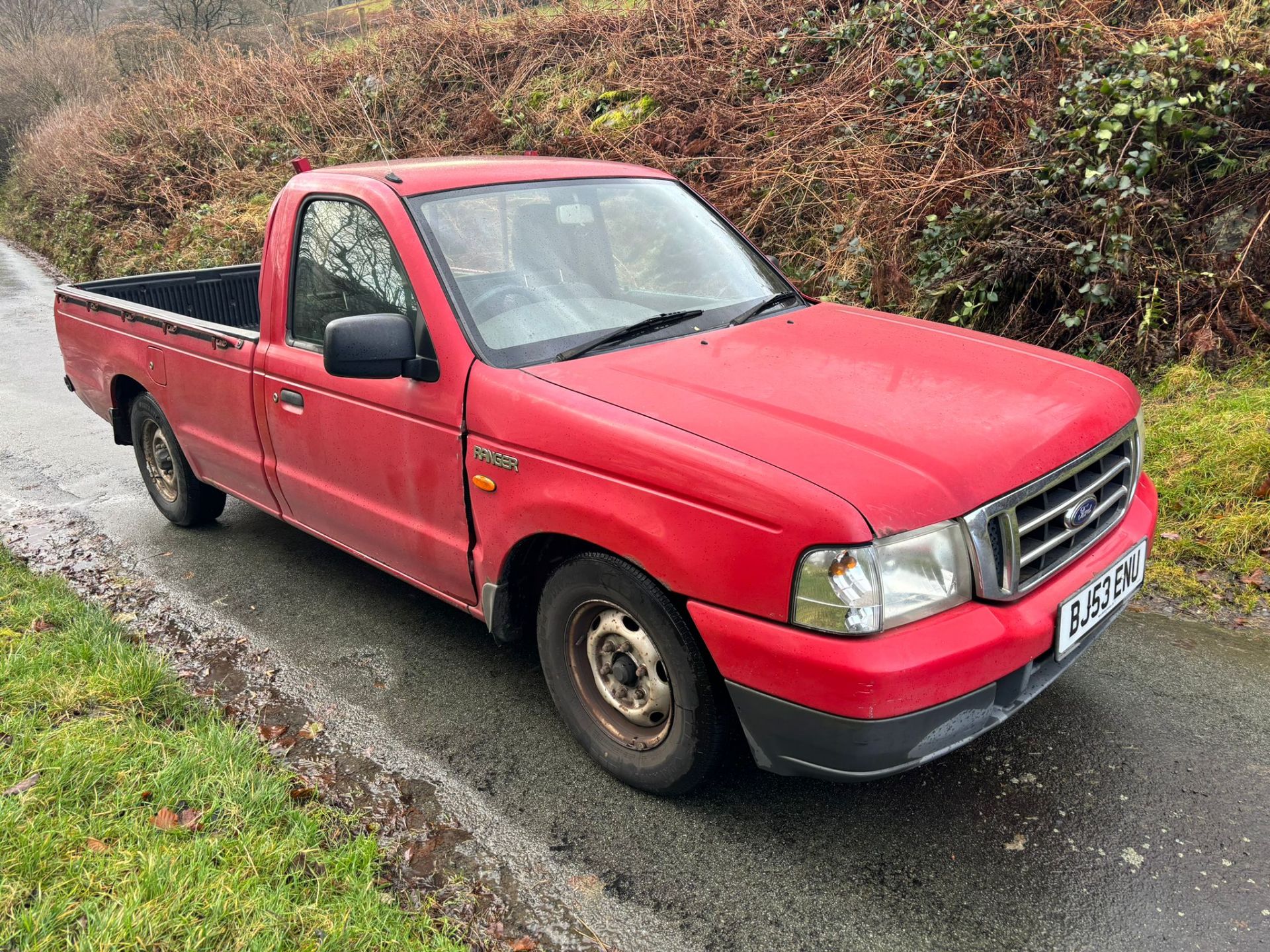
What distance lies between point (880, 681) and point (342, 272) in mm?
2546

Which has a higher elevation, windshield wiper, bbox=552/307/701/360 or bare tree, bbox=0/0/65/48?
bare tree, bbox=0/0/65/48

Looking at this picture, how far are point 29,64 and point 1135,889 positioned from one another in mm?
32000

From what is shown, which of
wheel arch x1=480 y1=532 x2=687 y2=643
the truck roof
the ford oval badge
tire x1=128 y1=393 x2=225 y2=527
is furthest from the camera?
tire x1=128 y1=393 x2=225 y2=527

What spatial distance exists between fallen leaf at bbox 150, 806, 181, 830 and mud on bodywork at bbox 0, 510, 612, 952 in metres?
0.35

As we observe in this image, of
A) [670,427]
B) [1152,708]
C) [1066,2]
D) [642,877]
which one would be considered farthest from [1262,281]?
[642,877]

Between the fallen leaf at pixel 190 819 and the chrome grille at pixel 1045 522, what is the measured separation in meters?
2.25

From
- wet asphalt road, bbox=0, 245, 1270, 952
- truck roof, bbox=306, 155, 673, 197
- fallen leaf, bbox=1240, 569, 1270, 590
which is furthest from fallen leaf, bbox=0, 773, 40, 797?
fallen leaf, bbox=1240, 569, 1270, 590

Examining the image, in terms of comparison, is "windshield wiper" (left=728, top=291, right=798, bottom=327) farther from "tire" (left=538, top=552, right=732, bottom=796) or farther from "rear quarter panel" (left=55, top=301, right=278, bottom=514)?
"rear quarter panel" (left=55, top=301, right=278, bottom=514)

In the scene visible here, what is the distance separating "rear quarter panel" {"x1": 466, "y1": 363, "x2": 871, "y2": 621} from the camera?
2273mm

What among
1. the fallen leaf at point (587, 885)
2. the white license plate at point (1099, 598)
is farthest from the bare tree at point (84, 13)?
the white license plate at point (1099, 598)

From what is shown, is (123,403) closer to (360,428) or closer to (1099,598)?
(360,428)

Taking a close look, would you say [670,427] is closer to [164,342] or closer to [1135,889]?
[1135,889]

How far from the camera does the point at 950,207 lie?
668 centimetres

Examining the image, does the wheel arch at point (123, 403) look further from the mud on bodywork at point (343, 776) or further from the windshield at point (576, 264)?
the windshield at point (576, 264)
